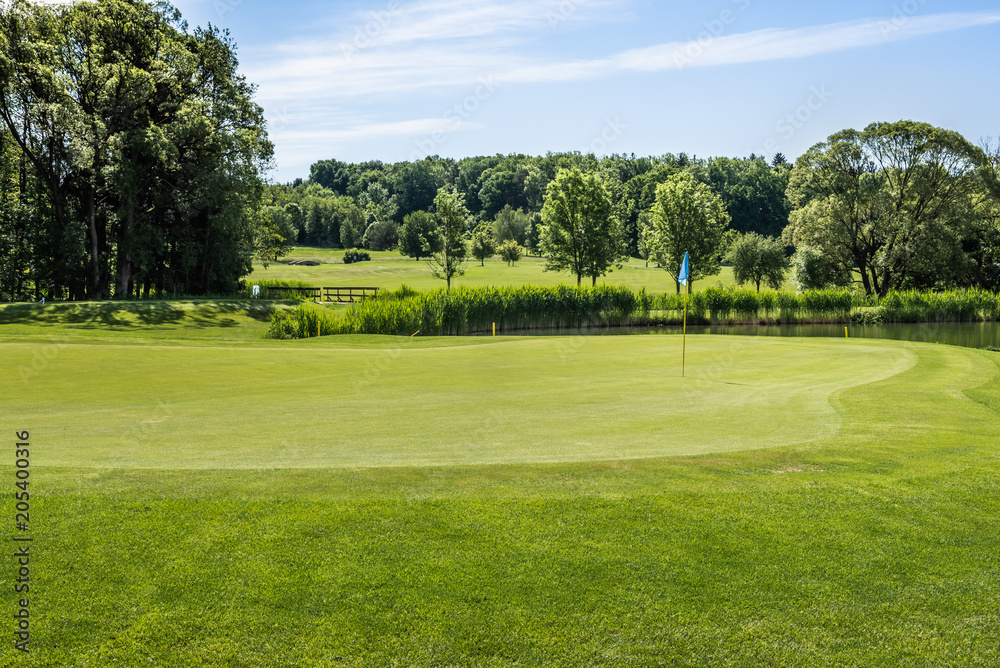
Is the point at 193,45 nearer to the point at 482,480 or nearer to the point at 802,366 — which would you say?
the point at 802,366

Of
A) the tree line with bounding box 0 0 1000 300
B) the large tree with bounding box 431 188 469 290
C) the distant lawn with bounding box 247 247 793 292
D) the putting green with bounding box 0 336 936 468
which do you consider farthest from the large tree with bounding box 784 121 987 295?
the putting green with bounding box 0 336 936 468

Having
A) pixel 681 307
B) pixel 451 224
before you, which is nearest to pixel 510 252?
pixel 451 224

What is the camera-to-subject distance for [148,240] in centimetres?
4853

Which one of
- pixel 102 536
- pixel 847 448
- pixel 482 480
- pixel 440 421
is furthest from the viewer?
pixel 440 421

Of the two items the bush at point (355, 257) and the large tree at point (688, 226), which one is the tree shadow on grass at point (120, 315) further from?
A: the bush at point (355, 257)

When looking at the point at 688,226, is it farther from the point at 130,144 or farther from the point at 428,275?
the point at 130,144

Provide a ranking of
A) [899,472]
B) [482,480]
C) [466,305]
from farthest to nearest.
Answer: [466,305] < [899,472] < [482,480]

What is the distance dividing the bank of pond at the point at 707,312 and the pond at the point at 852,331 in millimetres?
59

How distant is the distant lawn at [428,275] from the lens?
283 ft

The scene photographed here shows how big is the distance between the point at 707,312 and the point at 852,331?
890 cm

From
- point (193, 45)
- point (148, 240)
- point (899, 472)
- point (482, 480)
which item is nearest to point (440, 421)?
point (482, 480)

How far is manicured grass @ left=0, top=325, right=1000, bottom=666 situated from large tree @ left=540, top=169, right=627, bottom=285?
5725cm

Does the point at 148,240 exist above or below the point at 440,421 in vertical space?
above

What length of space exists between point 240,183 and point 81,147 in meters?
10.6
